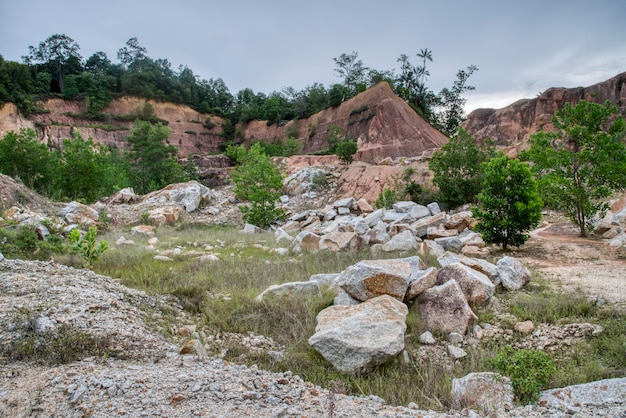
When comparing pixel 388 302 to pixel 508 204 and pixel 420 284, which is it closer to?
pixel 420 284

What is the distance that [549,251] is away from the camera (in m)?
7.68

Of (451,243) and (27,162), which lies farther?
(27,162)

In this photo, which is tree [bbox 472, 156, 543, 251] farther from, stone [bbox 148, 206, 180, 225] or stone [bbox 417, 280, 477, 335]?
stone [bbox 148, 206, 180, 225]

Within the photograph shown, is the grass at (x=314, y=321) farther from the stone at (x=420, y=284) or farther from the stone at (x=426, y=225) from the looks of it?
the stone at (x=426, y=225)

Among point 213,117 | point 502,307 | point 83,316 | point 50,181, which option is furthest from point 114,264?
point 213,117

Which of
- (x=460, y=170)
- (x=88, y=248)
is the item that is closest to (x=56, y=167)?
(x=88, y=248)

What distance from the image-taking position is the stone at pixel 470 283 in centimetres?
455

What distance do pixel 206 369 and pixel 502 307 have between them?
3663 mm

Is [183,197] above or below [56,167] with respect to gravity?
below

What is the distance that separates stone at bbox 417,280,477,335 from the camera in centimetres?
404

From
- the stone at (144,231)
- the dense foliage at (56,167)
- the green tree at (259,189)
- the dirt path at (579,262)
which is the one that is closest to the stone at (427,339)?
the dirt path at (579,262)

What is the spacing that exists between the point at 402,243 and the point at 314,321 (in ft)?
16.0

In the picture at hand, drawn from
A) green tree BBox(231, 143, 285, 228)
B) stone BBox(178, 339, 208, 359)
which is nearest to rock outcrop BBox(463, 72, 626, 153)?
green tree BBox(231, 143, 285, 228)

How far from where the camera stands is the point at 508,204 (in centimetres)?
798
